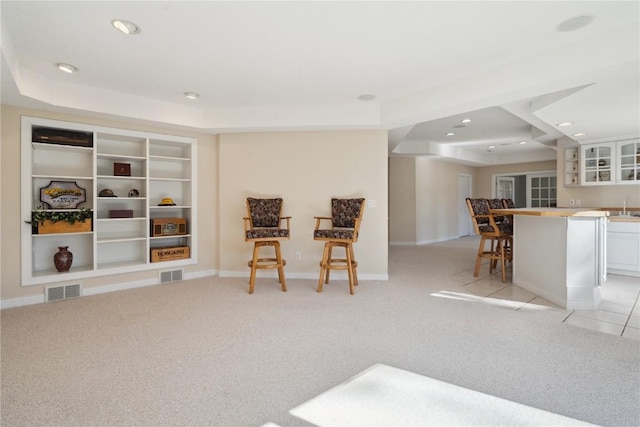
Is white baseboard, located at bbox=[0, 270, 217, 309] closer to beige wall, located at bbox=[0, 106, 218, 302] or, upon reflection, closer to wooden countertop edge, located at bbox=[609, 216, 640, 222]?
beige wall, located at bbox=[0, 106, 218, 302]

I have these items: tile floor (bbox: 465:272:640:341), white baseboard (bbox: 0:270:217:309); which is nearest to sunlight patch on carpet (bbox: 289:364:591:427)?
tile floor (bbox: 465:272:640:341)

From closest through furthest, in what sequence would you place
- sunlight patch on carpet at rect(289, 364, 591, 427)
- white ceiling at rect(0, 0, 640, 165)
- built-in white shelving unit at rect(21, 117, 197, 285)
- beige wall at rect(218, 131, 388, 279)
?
1. sunlight patch on carpet at rect(289, 364, 591, 427)
2. white ceiling at rect(0, 0, 640, 165)
3. built-in white shelving unit at rect(21, 117, 197, 285)
4. beige wall at rect(218, 131, 388, 279)

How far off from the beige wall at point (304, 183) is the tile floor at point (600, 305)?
133cm

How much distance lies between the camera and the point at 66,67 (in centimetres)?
308

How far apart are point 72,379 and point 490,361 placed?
256 centimetres

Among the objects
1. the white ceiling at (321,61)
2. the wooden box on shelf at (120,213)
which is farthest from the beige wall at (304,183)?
the wooden box on shelf at (120,213)

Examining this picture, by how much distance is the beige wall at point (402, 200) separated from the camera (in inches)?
326

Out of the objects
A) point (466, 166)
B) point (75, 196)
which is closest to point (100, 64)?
point (75, 196)

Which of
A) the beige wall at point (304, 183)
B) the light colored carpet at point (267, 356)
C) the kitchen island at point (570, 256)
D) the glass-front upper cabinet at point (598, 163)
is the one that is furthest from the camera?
the glass-front upper cabinet at point (598, 163)

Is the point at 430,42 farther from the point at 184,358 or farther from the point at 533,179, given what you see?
the point at 533,179

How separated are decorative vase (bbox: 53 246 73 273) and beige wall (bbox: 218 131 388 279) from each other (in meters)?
1.75

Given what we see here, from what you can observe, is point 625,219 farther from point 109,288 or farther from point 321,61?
point 109,288

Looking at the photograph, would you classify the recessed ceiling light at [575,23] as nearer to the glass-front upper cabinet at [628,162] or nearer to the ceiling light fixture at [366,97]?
the ceiling light fixture at [366,97]

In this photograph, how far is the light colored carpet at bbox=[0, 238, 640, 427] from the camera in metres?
1.68
